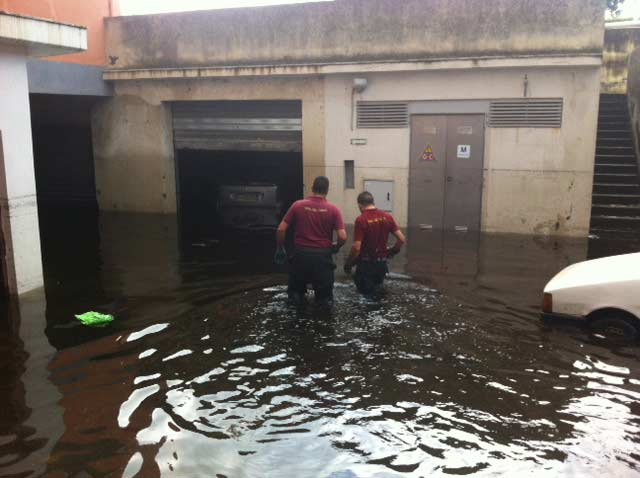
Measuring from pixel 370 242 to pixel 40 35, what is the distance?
454 centimetres

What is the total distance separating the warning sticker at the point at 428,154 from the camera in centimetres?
1218

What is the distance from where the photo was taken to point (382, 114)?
1241cm

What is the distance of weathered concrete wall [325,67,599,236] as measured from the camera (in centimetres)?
1121

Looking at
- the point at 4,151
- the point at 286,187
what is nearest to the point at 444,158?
the point at 286,187

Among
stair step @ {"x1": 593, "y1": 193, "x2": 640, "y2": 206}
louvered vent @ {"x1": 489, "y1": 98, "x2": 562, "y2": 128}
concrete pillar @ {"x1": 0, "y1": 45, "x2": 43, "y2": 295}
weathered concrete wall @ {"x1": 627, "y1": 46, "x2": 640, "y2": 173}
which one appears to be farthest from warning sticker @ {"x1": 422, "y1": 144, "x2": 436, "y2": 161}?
concrete pillar @ {"x1": 0, "y1": 45, "x2": 43, "y2": 295}

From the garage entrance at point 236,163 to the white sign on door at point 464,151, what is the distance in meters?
3.48

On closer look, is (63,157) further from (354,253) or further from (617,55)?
(617,55)

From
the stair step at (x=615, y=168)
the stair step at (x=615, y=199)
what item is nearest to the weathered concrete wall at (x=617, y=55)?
the stair step at (x=615, y=168)

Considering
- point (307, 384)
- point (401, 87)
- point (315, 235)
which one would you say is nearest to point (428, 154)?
point (401, 87)

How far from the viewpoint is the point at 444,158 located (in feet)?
39.7

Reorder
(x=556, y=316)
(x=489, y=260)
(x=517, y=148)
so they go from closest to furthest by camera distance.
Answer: (x=556, y=316)
(x=489, y=260)
(x=517, y=148)

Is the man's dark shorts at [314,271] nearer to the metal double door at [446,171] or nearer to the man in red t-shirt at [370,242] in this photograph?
the man in red t-shirt at [370,242]

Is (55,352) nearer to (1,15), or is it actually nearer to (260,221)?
(1,15)

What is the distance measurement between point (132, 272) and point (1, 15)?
4.05 metres
